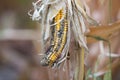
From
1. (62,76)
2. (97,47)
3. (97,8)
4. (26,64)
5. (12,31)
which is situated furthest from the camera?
(26,64)

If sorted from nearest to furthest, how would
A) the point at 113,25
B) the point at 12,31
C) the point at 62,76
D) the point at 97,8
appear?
the point at 62,76 → the point at 113,25 → the point at 97,8 → the point at 12,31

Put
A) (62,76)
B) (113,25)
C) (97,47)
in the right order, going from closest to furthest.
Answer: (62,76), (113,25), (97,47)

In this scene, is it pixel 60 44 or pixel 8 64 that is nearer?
pixel 60 44

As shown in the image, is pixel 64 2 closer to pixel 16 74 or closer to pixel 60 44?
pixel 60 44

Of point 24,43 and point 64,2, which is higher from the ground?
point 64,2

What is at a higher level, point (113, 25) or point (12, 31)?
point (113, 25)

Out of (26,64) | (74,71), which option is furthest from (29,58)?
(74,71)

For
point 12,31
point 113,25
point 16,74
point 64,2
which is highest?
point 64,2

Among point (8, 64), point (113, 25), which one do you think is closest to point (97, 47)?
point (113, 25)

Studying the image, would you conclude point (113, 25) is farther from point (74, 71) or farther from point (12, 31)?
point (12, 31)
